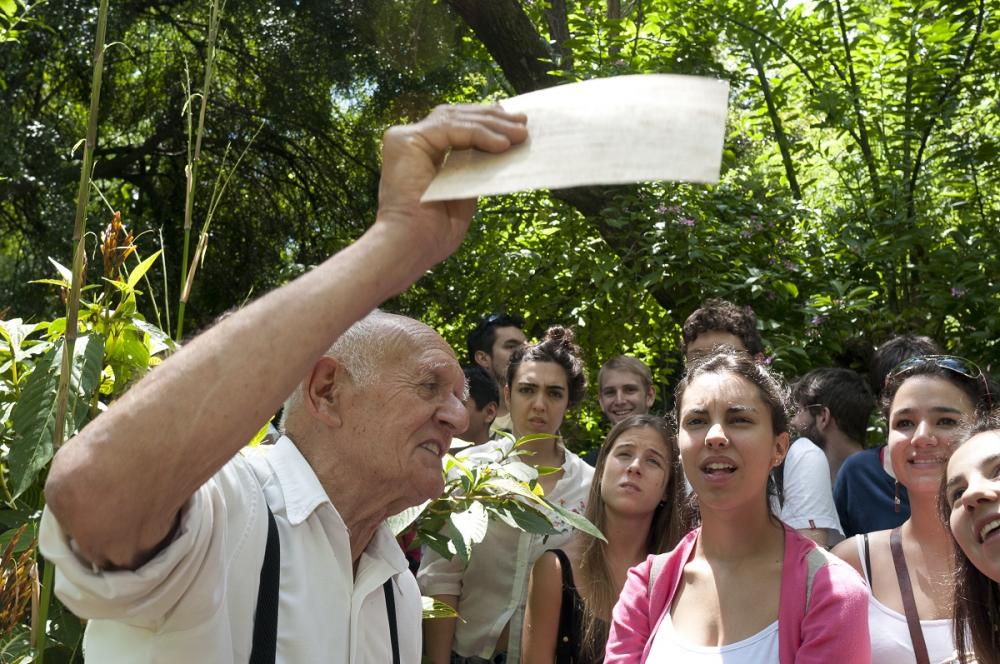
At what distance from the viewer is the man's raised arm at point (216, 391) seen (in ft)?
4.24

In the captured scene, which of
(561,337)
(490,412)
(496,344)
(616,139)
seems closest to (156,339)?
(616,139)

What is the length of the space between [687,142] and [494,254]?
6702 millimetres

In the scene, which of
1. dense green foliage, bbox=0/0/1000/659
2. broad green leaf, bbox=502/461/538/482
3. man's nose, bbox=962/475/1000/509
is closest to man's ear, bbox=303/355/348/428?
broad green leaf, bbox=502/461/538/482

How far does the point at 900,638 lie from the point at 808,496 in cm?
97

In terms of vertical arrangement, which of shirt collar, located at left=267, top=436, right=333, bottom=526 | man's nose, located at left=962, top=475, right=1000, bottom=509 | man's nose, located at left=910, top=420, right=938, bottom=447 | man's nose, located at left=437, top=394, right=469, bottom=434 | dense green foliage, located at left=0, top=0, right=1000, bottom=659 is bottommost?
shirt collar, located at left=267, top=436, right=333, bottom=526

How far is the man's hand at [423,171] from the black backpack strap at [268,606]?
0.62 metres

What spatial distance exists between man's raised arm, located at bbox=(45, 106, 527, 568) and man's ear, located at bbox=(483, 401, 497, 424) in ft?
13.1

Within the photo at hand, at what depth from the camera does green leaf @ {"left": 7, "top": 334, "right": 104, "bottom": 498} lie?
2.14 meters

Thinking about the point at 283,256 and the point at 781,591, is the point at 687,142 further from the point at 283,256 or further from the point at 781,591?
the point at 283,256

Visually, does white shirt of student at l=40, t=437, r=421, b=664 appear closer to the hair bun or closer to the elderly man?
the elderly man

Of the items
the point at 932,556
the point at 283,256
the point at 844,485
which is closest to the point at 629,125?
the point at 932,556

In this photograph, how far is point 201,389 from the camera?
1.33m

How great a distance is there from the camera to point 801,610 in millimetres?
2877

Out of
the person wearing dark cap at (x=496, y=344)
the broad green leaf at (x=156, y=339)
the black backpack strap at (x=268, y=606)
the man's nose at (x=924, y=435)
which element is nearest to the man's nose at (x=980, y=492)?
the man's nose at (x=924, y=435)
